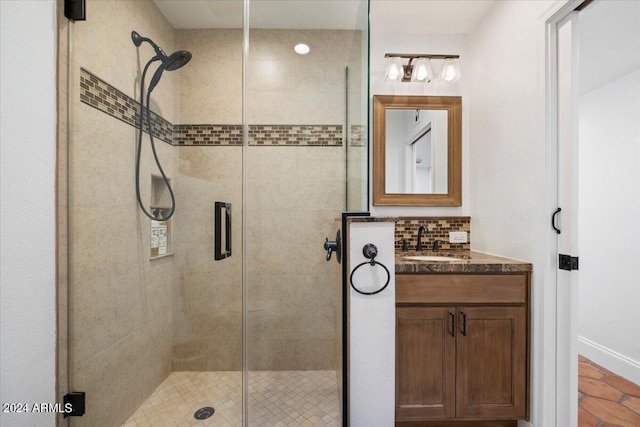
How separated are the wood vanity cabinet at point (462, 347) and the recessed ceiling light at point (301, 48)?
1.47m

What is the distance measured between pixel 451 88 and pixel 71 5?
89.9 inches

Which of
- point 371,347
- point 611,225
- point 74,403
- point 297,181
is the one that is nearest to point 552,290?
point 371,347

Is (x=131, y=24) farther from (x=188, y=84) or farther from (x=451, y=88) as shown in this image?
(x=451, y=88)

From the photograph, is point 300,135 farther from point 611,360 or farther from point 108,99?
point 611,360

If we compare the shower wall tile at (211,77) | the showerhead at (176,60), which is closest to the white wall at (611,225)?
the shower wall tile at (211,77)

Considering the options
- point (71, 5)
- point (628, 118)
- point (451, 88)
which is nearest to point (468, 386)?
point (451, 88)

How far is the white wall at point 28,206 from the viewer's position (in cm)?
89

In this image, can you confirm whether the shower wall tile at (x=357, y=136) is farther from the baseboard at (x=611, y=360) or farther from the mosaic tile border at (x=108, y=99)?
the baseboard at (x=611, y=360)

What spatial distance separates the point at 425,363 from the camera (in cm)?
142

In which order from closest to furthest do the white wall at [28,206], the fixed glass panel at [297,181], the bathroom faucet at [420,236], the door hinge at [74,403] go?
1. the white wall at [28,206]
2. the door hinge at [74,403]
3. the fixed glass panel at [297,181]
4. the bathroom faucet at [420,236]

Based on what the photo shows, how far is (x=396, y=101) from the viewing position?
2.05 m

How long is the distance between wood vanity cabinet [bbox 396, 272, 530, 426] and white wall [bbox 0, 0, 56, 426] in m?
1.54

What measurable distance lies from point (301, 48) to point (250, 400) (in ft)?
6.79

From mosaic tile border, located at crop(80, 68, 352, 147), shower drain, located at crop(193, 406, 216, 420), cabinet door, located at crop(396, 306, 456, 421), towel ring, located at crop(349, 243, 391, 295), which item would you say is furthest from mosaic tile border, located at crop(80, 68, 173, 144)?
cabinet door, located at crop(396, 306, 456, 421)
